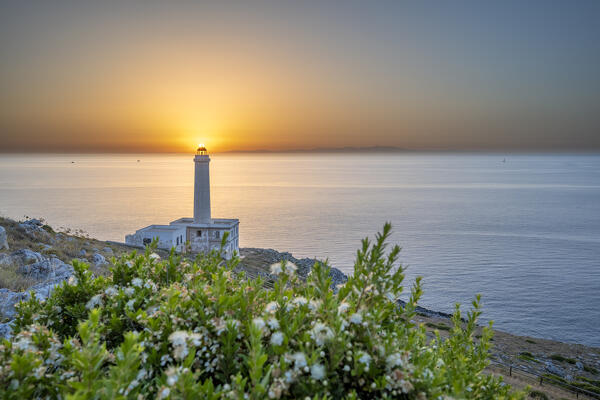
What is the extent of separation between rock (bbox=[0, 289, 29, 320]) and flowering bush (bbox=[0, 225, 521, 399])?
4136mm

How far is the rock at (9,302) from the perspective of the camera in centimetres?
814

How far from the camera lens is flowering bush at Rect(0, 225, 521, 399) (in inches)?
122

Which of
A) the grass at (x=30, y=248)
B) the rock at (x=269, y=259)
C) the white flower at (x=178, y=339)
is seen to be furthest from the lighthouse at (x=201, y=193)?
the white flower at (x=178, y=339)

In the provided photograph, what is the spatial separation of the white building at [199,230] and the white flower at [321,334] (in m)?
38.7

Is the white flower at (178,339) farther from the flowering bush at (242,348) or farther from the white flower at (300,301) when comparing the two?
the white flower at (300,301)

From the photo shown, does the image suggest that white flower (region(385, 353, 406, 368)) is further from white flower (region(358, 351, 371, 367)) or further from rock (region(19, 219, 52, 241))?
Result: rock (region(19, 219, 52, 241))

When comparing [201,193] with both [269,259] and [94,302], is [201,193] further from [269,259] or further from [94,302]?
[94,302]

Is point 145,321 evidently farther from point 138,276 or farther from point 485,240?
point 485,240

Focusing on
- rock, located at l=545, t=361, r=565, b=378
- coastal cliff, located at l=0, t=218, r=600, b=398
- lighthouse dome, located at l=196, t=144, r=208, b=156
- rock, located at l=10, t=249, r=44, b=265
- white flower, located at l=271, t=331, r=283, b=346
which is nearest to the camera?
white flower, located at l=271, t=331, r=283, b=346

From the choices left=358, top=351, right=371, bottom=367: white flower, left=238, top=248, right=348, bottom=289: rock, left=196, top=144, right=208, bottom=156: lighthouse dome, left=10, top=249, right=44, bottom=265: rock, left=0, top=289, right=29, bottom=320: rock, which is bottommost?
left=238, top=248, right=348, bottom=289: rock

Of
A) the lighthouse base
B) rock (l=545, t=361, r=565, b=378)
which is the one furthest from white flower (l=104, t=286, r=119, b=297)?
the lighthouse base

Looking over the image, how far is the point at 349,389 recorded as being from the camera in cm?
369

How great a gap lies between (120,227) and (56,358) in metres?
79.6

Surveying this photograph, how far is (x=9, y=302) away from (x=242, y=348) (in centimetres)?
781
